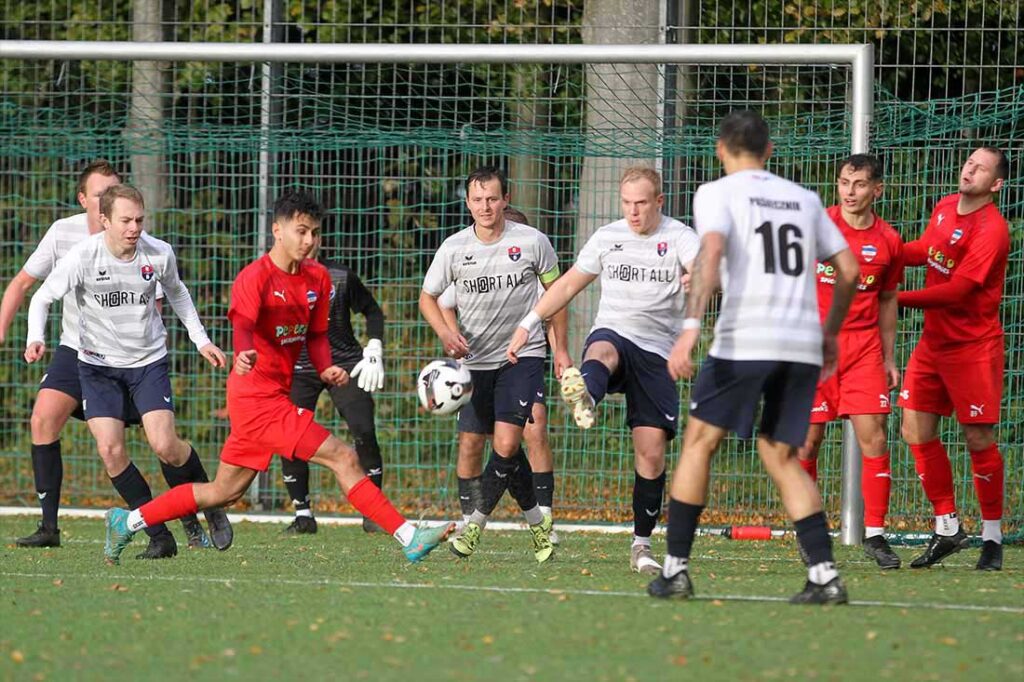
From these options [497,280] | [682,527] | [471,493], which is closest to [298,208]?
[497,280]

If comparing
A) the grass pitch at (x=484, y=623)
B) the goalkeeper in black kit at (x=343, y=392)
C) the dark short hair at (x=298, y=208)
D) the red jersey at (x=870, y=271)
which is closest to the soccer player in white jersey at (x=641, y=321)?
the grass pitch at (x=484, y=623)

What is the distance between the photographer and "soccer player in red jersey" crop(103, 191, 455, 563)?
24.8 ft

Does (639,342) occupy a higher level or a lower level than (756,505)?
higher

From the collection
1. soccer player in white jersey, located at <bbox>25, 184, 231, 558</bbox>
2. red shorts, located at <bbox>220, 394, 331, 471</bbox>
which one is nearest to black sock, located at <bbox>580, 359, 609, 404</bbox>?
red shorts, located at <bbox>220, 394, 331, 471</bbox>

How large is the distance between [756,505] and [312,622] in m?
5.98

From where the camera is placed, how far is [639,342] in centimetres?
800

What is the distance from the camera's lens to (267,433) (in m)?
7.57

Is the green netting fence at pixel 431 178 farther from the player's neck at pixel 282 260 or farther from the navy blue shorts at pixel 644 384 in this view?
the player's neck at pixel 282 260

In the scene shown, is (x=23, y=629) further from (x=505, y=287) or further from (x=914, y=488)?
(x=914, y=488)

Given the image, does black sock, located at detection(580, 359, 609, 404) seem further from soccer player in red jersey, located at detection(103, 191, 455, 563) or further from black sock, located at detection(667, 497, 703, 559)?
black sock, located at detection(667, 497, 703, 559)

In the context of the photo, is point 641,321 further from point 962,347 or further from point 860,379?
point 962,347

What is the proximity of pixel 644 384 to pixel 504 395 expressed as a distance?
0.93 m

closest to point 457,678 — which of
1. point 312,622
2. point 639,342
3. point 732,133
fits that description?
point 312,622

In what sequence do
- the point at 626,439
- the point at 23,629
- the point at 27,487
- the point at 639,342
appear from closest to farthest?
the point at 23,629 → the point at 639,342 → the point at 626,439 → the point at 27,487
